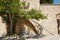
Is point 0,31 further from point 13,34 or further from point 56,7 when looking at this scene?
point 56,7

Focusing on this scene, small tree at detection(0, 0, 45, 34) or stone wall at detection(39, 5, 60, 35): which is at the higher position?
small tree at detection(0, 0, 45, 34)

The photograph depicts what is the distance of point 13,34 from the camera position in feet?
54.1

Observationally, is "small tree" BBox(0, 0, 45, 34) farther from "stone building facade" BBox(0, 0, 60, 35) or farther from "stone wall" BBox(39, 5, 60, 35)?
"stone wall" BBox(39, 5, 60, 35)

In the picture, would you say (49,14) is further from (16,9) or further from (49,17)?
(16,9)

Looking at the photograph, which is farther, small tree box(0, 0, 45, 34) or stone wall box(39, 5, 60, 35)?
stone wall box(39, 5, 60, 35)

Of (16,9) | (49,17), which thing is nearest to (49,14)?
(49,17)

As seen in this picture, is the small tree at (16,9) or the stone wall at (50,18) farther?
the stone wall at (50,18)

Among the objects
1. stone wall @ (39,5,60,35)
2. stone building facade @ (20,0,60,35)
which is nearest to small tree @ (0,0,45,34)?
stone building facade @ (20,0,60,35)

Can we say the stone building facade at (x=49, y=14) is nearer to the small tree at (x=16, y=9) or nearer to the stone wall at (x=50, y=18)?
the stone wall at (x=50, y=18)

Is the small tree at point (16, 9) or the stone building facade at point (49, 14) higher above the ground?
the small tree at point (16, 9)

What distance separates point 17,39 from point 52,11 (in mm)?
4290

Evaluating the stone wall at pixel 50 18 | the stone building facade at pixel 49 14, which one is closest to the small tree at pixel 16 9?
the stone building facade at pixel 49 14

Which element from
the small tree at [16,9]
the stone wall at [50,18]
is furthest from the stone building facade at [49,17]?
the small tree at [16,9]

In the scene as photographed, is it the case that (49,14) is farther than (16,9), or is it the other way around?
(49,14)
